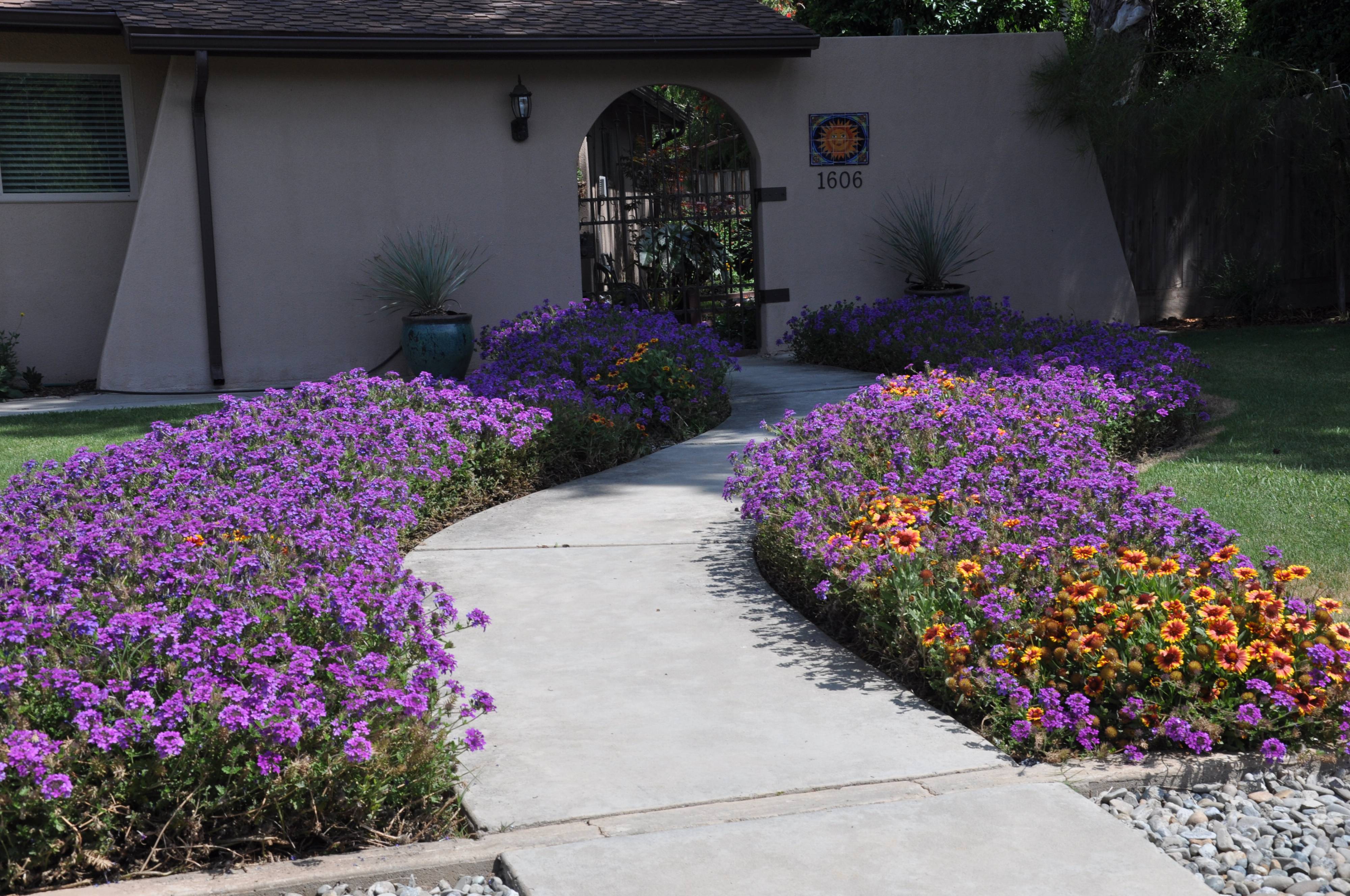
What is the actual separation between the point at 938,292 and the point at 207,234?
19.9 ft

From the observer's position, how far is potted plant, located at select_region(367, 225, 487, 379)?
9953 mm

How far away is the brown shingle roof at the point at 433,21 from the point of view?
947cm

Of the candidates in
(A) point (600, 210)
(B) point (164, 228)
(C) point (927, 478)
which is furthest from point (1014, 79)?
(C) point (927, 478)

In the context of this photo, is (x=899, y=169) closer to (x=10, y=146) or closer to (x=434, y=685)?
(x=10, y=146)

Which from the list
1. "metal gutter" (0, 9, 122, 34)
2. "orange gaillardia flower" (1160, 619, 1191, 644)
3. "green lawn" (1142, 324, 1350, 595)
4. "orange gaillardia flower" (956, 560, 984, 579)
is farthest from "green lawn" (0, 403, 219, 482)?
"orange gaillardia flower" (1160, 619, 1191, 644)

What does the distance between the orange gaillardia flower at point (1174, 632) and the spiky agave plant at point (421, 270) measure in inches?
307

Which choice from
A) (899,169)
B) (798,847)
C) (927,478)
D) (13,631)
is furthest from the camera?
(899,169)

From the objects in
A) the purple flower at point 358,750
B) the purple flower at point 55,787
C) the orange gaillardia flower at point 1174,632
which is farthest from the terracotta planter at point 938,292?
the purple flower at point 55,787

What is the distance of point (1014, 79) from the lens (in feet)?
39.1

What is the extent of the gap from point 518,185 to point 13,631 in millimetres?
8491

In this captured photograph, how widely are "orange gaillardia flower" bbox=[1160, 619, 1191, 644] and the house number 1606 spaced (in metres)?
8.77

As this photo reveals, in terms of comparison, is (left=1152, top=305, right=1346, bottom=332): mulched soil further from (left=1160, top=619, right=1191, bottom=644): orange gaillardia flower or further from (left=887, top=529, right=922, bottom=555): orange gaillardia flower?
(left=1160, top=619, right=1191, bottom=644): orange gaillardia flower

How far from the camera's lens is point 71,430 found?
812 cm

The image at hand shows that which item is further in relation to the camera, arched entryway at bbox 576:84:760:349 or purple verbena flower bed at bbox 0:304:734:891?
arched entryway at bbox 576:84:760:349
